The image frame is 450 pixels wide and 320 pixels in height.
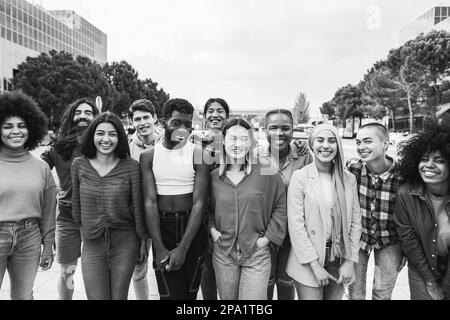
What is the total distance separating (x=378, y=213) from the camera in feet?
9.91

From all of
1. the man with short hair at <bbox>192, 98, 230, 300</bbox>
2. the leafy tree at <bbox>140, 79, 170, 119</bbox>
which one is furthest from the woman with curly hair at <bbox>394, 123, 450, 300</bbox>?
the leafy tree at <bbox>140, 79, 170, 119</bbox>

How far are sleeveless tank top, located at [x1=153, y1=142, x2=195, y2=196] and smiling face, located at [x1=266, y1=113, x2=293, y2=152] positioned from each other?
1.02m

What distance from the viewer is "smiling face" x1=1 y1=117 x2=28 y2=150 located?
2865mm

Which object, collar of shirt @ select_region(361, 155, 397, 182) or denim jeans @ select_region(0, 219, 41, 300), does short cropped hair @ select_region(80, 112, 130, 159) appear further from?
collar of shirt @ select_region(361, 155, 397, 182)

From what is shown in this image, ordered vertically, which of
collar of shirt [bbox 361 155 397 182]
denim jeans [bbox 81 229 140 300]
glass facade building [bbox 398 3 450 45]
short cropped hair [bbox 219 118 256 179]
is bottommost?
denim jeans [bbox 81 229 140 300]

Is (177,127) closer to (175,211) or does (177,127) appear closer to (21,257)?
(175,211)

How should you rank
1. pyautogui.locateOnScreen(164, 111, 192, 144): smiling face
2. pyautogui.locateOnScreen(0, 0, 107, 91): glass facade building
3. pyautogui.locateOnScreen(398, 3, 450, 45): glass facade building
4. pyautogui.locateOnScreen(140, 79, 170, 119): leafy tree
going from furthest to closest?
pyautogui.locateOnScreen(140, 79, 170, 119): leafy tree < pyautogui.locateOnScreen(398, 3, 450, 45): glass facade building < pyautogui.locateOnScreen(0, 0, 107, 91): glass facade building < pyautogui.locateOnScreen(164, 111, 192, 144): smiling face

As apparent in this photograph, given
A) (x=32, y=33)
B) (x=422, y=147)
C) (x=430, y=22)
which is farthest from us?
(x=430, y=22)

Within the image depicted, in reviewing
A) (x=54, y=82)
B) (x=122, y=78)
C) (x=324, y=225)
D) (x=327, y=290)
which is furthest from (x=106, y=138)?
(x=122, y=78)

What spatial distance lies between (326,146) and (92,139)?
2065mm

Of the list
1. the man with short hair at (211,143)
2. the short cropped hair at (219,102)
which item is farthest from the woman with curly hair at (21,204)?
the short cropped hair at (219,102)

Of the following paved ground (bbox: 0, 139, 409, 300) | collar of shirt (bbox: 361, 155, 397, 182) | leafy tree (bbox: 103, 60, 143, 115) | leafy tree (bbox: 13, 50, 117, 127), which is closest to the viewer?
collar of shirt (bbox: 361, 155, 397, 182)

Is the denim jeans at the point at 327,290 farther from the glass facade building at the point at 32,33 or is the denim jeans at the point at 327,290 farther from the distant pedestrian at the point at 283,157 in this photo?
the glass facade building at the point at 32,33

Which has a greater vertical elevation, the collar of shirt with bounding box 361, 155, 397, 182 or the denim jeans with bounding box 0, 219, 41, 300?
the collar of shirt with bounding box 361, 155, 397, 182
